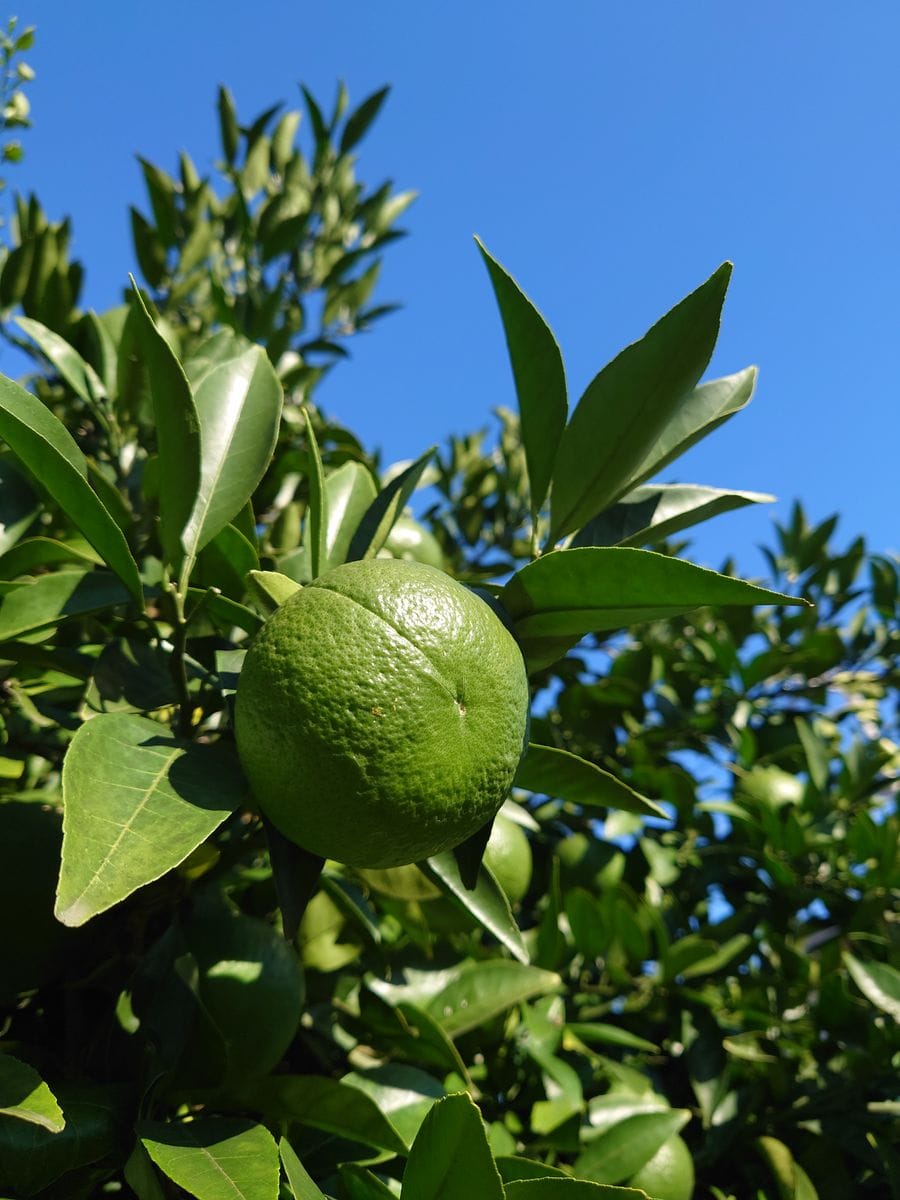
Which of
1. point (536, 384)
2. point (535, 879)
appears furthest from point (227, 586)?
point (535, 879)

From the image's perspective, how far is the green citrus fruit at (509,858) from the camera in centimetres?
166

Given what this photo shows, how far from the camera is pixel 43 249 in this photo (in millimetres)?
2268

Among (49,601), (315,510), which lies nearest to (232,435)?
(315,510)

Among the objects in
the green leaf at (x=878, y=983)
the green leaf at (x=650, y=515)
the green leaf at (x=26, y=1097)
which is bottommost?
the green leaf at (x=26, y=1097)

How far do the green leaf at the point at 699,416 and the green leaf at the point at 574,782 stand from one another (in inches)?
13.8

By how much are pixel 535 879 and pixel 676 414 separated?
1.56m

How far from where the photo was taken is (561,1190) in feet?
2.92

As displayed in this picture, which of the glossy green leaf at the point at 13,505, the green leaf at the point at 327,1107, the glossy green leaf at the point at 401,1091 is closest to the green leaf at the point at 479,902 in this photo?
the green leaf at the point at 327,1107

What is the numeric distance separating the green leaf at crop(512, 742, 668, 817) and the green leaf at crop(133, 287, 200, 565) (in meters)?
0.49

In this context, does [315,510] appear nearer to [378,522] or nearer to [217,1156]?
[378,522]

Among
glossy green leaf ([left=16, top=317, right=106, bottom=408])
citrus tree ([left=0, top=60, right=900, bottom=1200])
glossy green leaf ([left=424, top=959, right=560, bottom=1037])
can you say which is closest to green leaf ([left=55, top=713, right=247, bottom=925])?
citrus tree ([left=0, top=60, right=900, bottom=1200])

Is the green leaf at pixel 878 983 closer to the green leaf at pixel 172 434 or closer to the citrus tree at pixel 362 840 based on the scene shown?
the citrus tree at pixel 362 840

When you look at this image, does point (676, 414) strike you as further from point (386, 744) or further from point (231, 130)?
point (231, 130)

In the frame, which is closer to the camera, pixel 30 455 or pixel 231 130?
pixel 30 455
